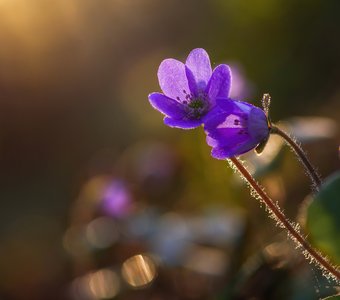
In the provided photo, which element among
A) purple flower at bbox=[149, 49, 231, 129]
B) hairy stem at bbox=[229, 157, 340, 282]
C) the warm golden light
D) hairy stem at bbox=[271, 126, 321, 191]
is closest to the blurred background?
the warm golden light

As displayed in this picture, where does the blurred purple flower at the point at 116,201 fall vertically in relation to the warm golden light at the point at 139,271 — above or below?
above

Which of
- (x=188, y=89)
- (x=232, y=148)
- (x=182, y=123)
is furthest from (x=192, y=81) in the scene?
(x=232, y=148)

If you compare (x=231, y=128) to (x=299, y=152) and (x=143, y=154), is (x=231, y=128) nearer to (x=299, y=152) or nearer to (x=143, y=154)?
(x=299, y=152)

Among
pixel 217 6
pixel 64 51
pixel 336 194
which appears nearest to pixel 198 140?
pixel 336 194

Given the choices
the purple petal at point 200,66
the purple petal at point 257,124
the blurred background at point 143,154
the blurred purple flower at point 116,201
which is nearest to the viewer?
the purple petal at point 257,124

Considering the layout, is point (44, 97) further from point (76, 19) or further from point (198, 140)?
→ point (198, 140)

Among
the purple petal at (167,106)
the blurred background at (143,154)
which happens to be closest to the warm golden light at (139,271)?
the blurred background at (143,154)

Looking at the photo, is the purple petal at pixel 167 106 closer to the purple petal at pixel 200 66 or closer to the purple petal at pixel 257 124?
the purple petal at pixel 200 66
